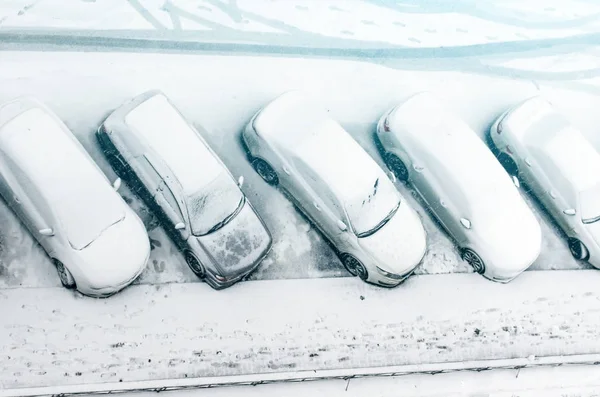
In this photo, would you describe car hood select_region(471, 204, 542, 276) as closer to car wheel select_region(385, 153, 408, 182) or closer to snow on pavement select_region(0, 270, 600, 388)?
snow on pavement select_region(0, 270, 600, 388)

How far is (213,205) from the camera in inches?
319

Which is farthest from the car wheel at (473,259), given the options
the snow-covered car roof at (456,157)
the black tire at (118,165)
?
the black tire at (118,165)

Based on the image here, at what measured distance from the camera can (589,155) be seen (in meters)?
9.83

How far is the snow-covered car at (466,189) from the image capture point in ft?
29.2

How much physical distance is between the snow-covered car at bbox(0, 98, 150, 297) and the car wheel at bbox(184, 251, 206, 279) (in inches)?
27.6

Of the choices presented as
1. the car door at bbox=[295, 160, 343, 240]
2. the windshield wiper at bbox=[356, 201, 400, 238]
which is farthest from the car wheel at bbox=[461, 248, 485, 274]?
the car door at bbox=[295, 160, 343, 240]

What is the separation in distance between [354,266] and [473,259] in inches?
89.7

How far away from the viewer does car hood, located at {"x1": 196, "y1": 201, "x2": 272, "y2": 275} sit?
316 inches

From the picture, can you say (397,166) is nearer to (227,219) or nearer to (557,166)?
(557,166)

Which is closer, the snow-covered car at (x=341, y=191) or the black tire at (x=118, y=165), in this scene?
the black tire at (x=118, y=165)

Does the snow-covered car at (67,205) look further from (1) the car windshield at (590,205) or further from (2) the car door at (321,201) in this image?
(1) the car windshield at (590,205)

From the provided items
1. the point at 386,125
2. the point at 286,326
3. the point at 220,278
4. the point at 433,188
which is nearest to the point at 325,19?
the point at 386,125

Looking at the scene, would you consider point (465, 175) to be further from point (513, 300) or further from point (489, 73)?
point (489, 73)

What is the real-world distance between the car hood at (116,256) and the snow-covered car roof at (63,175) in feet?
0.41
